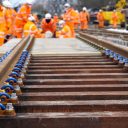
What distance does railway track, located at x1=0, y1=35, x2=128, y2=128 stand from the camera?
295 centimetres

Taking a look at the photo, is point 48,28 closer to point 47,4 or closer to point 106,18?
point 106,18

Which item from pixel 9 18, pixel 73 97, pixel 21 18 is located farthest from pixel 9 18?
pixel 73 97

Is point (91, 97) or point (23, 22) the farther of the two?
point (23, 22)

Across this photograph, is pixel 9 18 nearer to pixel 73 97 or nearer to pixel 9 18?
pixel 9 18

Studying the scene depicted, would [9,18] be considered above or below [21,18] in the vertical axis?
above

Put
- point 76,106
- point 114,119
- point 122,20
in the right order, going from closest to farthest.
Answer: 1. point 114,119
2. point 76,106
3. point 122,20

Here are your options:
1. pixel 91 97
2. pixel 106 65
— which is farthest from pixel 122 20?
pixel 91 97

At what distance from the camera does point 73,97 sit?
3.69 meters

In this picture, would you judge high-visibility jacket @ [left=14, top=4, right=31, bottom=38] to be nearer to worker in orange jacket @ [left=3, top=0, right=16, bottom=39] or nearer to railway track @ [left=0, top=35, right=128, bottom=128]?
worker in orange jacket @ [left=3, top=0, right=16, bottom=39]

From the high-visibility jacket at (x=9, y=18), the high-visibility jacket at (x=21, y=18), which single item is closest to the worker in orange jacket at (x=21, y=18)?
the high-visibility jacket at (x=21, y=18)

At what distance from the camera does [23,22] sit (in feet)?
53.6

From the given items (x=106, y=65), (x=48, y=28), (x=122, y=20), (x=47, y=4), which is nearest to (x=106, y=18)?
(x=122, y=20)

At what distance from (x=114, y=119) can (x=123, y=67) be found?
2540 mm

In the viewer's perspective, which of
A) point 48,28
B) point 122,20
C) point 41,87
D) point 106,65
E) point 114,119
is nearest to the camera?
point 114,119
